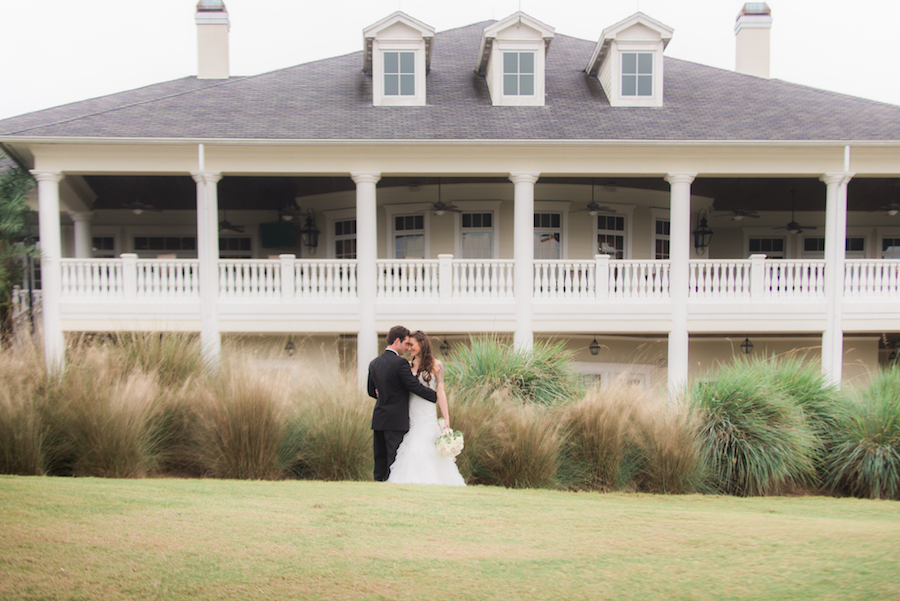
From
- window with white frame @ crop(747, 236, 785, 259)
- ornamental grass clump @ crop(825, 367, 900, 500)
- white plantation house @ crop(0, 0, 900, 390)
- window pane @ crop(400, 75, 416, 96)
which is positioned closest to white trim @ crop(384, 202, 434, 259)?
white plantation house @ crop(0, 0, 900, 390)

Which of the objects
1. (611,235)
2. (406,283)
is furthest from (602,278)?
(406,283)

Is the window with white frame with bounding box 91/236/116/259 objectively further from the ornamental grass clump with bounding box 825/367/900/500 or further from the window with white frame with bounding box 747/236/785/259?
the window with white frame with bounding box 747/236/785/259

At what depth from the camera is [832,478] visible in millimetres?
7648

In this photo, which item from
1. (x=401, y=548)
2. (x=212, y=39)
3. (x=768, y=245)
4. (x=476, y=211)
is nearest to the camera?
(x=401, y=548)

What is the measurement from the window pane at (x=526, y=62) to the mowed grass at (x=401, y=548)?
34.5 ft

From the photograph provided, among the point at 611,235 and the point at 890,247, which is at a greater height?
the point at 611,235

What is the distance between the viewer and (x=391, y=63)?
13461 mm

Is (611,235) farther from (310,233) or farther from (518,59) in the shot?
(310,233)

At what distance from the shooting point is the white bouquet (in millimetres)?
6199

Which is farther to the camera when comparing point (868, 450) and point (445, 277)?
point (445, 277)

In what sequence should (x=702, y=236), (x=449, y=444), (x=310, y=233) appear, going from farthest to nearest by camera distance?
(x=702, y=236), (x=310, y=233), (x=449, y=444)

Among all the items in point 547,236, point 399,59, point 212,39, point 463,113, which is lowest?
point 547,236

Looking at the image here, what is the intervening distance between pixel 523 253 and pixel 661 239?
5.33 meters

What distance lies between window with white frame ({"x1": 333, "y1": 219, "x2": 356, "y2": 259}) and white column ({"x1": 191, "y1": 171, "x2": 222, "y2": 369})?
3.84 m
